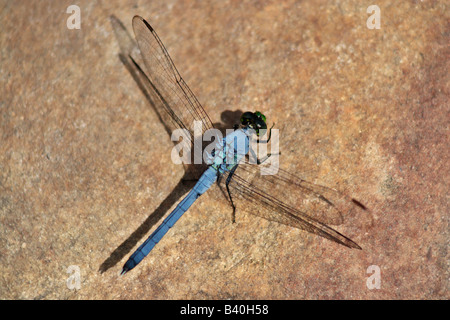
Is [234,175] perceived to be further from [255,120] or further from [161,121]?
[161,121]

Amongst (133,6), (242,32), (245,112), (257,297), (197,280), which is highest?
(133,6)

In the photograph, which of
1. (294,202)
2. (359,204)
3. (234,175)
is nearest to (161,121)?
(234,175)

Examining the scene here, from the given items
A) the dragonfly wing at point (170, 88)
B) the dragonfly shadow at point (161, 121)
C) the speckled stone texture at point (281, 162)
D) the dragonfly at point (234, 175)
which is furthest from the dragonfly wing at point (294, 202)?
the dragonfly wing at point (170, 88)

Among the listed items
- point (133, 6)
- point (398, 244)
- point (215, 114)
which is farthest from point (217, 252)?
point (133, 6)

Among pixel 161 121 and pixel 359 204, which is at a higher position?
pixel 161 121

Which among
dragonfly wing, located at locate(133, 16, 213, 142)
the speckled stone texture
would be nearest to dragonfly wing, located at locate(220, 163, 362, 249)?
the speckled stone texture

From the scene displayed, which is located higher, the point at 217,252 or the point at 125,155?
the point at 125,155

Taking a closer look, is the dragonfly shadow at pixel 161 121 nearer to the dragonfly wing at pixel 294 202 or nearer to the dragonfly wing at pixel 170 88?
the dragonfly wing at pixel 170 88

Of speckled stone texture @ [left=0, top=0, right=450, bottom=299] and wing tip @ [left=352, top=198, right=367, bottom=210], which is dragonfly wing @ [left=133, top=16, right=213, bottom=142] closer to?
speckled stone texture @ [left=0, top=0, right=450, bottom=299]

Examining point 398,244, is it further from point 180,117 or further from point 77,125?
point 77,125
